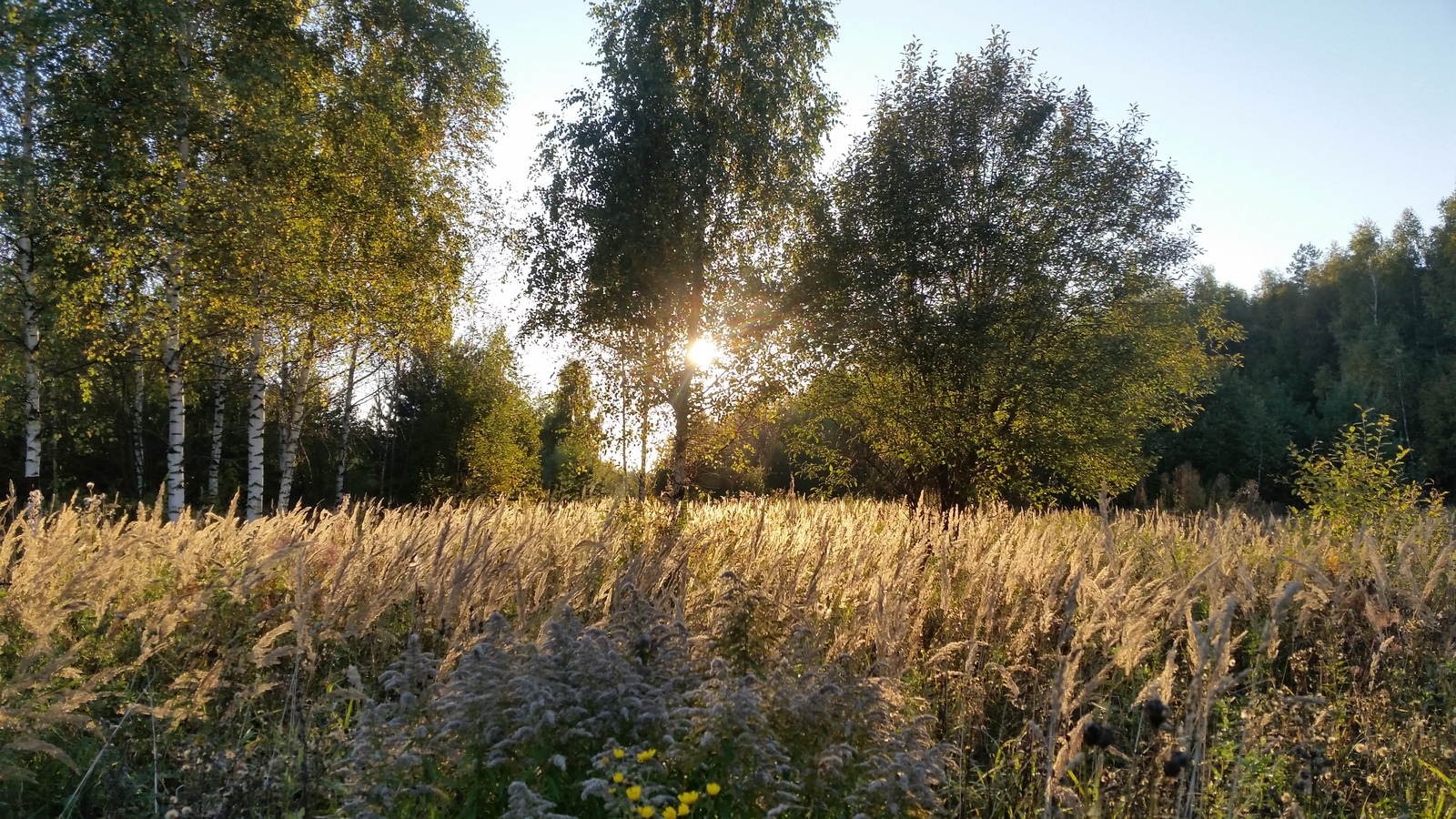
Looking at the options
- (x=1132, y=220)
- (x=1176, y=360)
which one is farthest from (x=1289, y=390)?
(x=1132, y=220)

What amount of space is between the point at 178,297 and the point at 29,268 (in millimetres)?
2236

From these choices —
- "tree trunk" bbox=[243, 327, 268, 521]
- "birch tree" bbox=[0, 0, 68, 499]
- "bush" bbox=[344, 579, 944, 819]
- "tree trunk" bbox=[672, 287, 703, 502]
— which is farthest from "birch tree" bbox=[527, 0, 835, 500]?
"bush" bbox=[344, 579, 944, 819]

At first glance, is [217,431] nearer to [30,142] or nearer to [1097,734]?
[30,142]

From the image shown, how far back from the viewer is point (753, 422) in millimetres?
15984

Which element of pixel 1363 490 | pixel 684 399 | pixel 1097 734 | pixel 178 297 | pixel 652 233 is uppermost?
pixel 652 233

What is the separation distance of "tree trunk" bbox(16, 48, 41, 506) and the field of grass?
29.1 ft

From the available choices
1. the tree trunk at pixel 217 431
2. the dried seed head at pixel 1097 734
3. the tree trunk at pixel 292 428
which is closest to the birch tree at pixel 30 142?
the tree trunk at pixel 292 428

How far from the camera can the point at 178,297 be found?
1253 cm

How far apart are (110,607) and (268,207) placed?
10235mm

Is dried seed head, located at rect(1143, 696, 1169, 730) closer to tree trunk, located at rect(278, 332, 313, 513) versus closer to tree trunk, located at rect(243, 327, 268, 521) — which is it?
tree trunk, located at rect(243, 327, 268, 521)

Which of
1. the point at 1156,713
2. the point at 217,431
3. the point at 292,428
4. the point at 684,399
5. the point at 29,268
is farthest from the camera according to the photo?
the point at 217,431

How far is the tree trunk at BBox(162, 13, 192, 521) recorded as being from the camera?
40.4ft

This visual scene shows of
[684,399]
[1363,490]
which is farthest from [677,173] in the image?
[1363,490]

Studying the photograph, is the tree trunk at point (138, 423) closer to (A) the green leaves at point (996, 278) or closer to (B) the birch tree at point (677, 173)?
(B) the birch tree at point (677, 173)
